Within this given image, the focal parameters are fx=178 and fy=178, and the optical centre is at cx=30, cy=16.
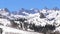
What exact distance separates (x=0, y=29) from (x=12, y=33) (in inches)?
98.0

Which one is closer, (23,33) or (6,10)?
(23,33)

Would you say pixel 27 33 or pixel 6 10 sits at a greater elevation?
pixel 6 10

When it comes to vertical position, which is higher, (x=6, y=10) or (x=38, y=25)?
(x=6, y=10)

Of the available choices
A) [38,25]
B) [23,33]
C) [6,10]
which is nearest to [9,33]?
[23,33]

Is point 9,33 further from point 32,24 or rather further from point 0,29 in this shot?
point 32,24

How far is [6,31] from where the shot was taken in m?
35.2

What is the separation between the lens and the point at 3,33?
114ft

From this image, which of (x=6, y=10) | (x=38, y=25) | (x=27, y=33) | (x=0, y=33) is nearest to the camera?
(x=0, y=33)

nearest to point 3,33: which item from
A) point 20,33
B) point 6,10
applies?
point 20,33

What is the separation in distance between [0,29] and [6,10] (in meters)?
131

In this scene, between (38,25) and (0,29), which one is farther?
(38,25)

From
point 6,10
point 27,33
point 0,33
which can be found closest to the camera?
point 0,33

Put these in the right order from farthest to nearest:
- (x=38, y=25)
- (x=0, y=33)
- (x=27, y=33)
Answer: (x=38, y=25), (x=27, y=33), (x=0, y=33)

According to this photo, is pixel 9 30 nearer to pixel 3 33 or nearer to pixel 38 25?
pixel 3 33
